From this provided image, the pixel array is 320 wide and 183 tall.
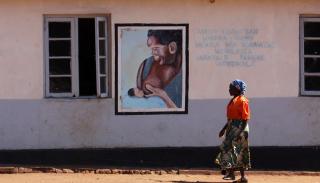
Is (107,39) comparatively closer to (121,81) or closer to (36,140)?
(121,81)

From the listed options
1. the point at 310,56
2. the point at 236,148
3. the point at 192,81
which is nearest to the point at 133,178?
the point at 236,148

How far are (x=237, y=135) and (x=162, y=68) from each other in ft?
9.14

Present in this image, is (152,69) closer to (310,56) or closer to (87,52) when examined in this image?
(87,52)

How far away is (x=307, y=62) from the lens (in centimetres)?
1277

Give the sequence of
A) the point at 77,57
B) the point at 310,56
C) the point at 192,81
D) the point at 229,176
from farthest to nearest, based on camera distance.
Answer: the point at 310,56 < the point at 192,81 < the point at 77,57 < the point at 229,176

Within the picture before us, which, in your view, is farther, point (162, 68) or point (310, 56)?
point (310, 56)

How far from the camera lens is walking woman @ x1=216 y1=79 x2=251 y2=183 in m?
9.81

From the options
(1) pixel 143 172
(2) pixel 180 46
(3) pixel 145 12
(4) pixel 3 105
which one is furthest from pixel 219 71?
(4) pixel 3 105

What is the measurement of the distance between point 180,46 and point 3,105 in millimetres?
3086

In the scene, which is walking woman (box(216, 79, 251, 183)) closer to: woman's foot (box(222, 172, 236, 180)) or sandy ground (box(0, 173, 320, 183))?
woman's foot (box(222, 172, 236, 180))

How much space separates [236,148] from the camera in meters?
9.91

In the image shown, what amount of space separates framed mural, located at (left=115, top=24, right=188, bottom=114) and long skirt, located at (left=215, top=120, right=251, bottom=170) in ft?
8.30

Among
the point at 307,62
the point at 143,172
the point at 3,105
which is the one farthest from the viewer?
the point at 307,62

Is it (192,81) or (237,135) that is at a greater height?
(192,81)
